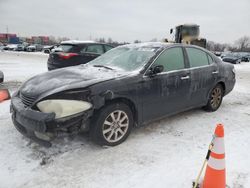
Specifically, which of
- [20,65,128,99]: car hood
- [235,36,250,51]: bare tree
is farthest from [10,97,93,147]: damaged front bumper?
[235,36,250,51]: bare tree

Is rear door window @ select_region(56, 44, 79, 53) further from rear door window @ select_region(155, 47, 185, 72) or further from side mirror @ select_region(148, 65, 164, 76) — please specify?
side mirror @ select_region(148, 65, 164, 76)

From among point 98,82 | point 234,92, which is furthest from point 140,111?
point 234,92

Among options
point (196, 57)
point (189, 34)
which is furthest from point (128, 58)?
point (189, 34)

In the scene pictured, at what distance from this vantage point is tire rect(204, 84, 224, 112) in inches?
198

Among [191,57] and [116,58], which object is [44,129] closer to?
[116,58]

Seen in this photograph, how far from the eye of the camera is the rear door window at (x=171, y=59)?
3.91 m

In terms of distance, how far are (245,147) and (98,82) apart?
2414 millimetres

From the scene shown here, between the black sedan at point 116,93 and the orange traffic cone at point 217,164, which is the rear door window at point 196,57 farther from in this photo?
the orange traffic cone at point 217,164

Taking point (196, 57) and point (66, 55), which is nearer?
point (196, 57)

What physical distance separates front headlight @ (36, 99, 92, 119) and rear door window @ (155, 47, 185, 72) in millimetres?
1554

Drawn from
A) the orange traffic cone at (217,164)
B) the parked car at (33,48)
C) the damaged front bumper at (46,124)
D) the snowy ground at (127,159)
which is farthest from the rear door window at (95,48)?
the parked car at (33,48)

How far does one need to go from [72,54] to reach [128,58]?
4.31 meters

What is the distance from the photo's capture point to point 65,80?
10.7 ft

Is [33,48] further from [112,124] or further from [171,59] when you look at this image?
[112,124]
